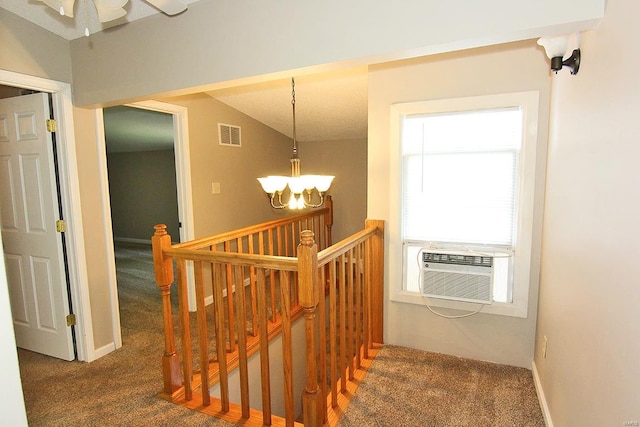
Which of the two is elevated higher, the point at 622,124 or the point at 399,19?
the point at 399,19

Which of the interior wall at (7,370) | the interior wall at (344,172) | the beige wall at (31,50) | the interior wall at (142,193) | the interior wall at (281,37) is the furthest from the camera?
the interior wall at (142,193)

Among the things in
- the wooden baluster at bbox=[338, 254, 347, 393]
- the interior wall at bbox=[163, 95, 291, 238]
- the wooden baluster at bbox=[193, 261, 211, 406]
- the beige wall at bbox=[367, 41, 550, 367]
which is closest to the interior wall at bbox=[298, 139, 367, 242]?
the interior wall at bbox=[163, 95, 291, 238]

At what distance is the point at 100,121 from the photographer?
2.75 m

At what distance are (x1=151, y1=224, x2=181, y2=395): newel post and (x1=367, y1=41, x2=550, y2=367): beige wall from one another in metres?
1.50

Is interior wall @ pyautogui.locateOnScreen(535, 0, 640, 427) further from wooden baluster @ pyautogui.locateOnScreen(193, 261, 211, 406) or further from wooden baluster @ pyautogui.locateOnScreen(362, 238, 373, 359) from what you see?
wooden baluster @ pyautogui.locateOnScreen(193, 261, 211, 406)

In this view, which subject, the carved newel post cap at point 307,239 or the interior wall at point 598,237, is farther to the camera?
the carved newel post cap at point 307,239

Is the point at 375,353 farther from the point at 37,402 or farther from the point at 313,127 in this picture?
the point at 313,127

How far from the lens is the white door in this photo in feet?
8.42

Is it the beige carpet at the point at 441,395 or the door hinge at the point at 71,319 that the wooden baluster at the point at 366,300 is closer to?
the beige carpet at the point at 441,395

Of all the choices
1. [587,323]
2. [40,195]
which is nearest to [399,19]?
[587,323]

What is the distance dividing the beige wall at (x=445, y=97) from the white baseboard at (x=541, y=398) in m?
0.12


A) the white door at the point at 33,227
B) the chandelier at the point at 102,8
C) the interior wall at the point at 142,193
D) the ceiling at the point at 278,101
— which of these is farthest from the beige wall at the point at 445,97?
the interior wall at the point at 142,193

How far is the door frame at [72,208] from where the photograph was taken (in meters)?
2.51

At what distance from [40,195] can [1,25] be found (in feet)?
3.62
